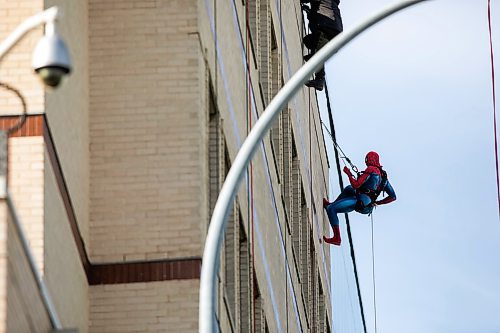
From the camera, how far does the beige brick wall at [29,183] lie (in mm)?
20531

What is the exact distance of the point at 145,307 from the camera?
2328cm

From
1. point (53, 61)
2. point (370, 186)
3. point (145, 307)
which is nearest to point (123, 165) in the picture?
point (145, 307)

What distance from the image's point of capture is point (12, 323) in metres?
17.7

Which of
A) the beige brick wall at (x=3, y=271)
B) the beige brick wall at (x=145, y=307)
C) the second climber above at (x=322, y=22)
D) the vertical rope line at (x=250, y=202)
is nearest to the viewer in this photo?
the beige brick wall at (x=3, y=271)

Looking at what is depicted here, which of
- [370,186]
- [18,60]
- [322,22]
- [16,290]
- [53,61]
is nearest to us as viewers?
[53,61]

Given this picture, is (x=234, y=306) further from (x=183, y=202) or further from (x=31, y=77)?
(x=31, y=77)

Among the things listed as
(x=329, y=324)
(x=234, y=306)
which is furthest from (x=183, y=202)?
(x=329, y=324)

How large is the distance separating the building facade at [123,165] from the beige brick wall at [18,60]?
0.01m

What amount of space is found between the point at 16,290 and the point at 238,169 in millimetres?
2142

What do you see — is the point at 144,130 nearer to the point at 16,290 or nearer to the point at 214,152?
the point at 214,152

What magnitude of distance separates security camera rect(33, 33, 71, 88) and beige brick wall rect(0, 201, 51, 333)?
2700mm

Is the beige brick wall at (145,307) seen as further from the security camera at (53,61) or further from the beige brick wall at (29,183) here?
the security camera at (53,61)

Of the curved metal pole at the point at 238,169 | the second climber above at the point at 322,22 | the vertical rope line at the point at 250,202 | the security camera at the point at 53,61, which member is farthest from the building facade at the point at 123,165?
the second climber above at the point at 322,22

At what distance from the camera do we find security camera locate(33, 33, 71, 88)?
15.2m
